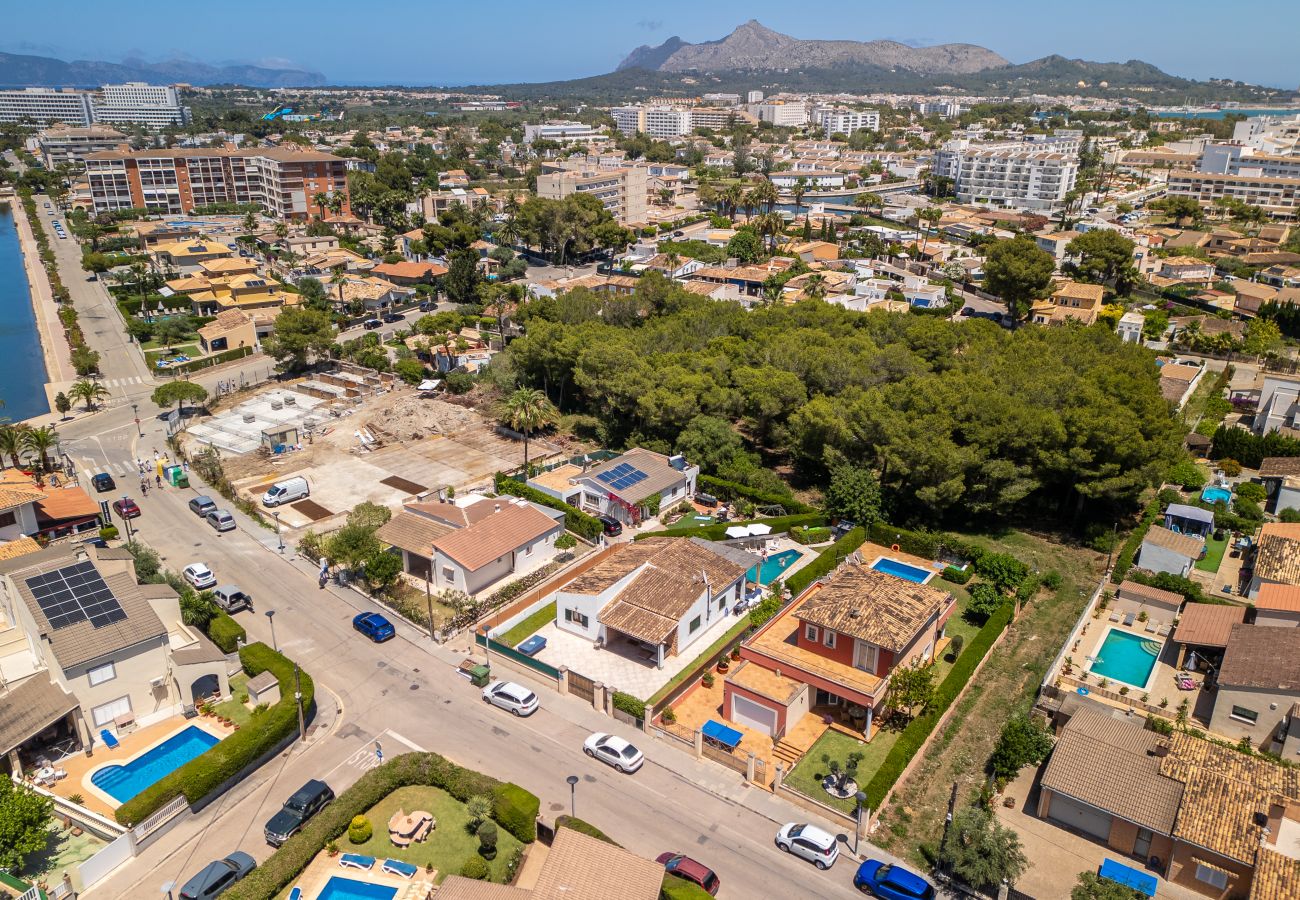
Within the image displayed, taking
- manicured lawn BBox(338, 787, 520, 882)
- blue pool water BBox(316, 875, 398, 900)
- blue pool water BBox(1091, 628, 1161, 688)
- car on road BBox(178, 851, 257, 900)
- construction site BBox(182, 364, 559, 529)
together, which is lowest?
blue pool water BBox(1091, 628, 1161, 688)

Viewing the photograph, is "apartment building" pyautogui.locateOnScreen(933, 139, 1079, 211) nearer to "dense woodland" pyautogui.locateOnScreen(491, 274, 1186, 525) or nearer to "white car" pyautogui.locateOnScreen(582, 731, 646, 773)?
"dense woodland" pyautogui.locateOnScreen(491, 274, 1186, 525)

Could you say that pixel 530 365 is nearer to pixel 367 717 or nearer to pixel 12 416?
pixel 367 717

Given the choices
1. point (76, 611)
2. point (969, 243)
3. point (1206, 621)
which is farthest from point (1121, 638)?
point (969, 243)

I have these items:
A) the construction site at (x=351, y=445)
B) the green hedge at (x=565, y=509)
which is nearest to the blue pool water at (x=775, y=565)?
the green hedge at (x=565, y=509)

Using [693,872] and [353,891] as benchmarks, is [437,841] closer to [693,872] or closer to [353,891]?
[353,891]

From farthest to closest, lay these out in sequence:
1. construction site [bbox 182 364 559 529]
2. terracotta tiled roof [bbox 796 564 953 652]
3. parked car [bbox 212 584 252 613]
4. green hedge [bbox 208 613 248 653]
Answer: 1. construction site [bbox 182 364 559 529]
2. parked car [bbox 212 584 252 613]
3. green hedge [bbox 208 613 248 653]
4. terracotta tiled roof [bbox 796 564 953 652]

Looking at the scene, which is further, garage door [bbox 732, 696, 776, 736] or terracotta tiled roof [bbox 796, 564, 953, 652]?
terracotta tiled roof [bbox 796, 564, 953, 652]

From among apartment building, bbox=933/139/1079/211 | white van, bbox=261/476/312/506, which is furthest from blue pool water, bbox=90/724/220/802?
apartment building, bbox=933/139/1079/211
